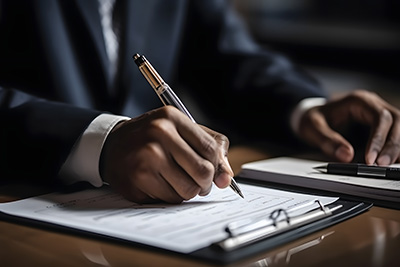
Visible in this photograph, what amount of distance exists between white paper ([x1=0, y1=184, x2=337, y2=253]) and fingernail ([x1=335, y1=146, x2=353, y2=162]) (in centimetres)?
23

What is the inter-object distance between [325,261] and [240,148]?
0.61 m

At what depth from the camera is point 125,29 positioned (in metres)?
1.34

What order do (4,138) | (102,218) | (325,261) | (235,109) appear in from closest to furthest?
1. (325,261)
2. (102,218)
3. (4,138)
4. (235,109)

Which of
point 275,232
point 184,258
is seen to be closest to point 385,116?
point 275,232

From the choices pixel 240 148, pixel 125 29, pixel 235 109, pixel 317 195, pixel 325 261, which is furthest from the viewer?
pixel 235 109

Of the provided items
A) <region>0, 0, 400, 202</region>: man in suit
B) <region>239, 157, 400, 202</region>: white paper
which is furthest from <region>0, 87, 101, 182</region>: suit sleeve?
<region>239, 157, 400, 202</region>: white paper

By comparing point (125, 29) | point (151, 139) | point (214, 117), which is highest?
point (125, 29)

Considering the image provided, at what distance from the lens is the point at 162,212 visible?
74cm

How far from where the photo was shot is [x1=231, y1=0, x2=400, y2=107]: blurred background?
8.77 ft

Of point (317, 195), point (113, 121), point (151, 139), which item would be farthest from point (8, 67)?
point (317, 195)

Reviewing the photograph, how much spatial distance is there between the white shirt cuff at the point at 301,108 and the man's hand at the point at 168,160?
1.61 ft

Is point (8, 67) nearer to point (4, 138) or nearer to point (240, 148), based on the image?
point (4, 138)

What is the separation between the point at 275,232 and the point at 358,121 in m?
0.57

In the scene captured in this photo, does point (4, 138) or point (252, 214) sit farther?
point (4, 138)
